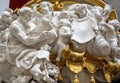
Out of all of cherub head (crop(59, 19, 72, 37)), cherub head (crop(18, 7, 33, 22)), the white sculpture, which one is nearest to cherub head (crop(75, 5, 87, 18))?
the white sculpture

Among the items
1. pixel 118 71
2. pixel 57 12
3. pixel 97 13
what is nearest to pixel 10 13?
pixel 57 12

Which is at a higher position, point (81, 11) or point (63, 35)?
point (81, 11)

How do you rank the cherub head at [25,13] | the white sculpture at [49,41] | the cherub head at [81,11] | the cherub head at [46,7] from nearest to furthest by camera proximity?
the white sculpture at [49,41] < the cherub head at [25,13] < the cherub head at [81,11] < the cherub head at [46,7]

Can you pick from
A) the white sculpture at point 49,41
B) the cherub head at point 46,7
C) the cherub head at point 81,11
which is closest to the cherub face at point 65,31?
the white sculpture at point 49,41

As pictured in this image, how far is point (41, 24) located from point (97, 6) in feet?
2.50

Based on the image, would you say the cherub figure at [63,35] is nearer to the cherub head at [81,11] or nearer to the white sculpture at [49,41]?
the white sculpture at [49,41]

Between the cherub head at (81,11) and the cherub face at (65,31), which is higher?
the cherub head at (81,11)

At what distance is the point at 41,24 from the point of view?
144 inches

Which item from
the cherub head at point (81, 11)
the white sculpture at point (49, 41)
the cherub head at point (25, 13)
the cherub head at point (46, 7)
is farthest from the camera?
the cherub head at point (46, 7)

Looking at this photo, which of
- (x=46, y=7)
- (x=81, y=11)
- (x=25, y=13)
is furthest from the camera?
(x=46, y=7)

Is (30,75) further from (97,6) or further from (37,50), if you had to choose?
(97,6)

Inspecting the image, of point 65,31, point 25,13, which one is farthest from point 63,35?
point 25,13

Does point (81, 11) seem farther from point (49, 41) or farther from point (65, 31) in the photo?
point (49, 41)

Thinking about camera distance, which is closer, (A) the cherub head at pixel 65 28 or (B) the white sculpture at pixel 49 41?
(B) the white sculpture at pixel 49 41
